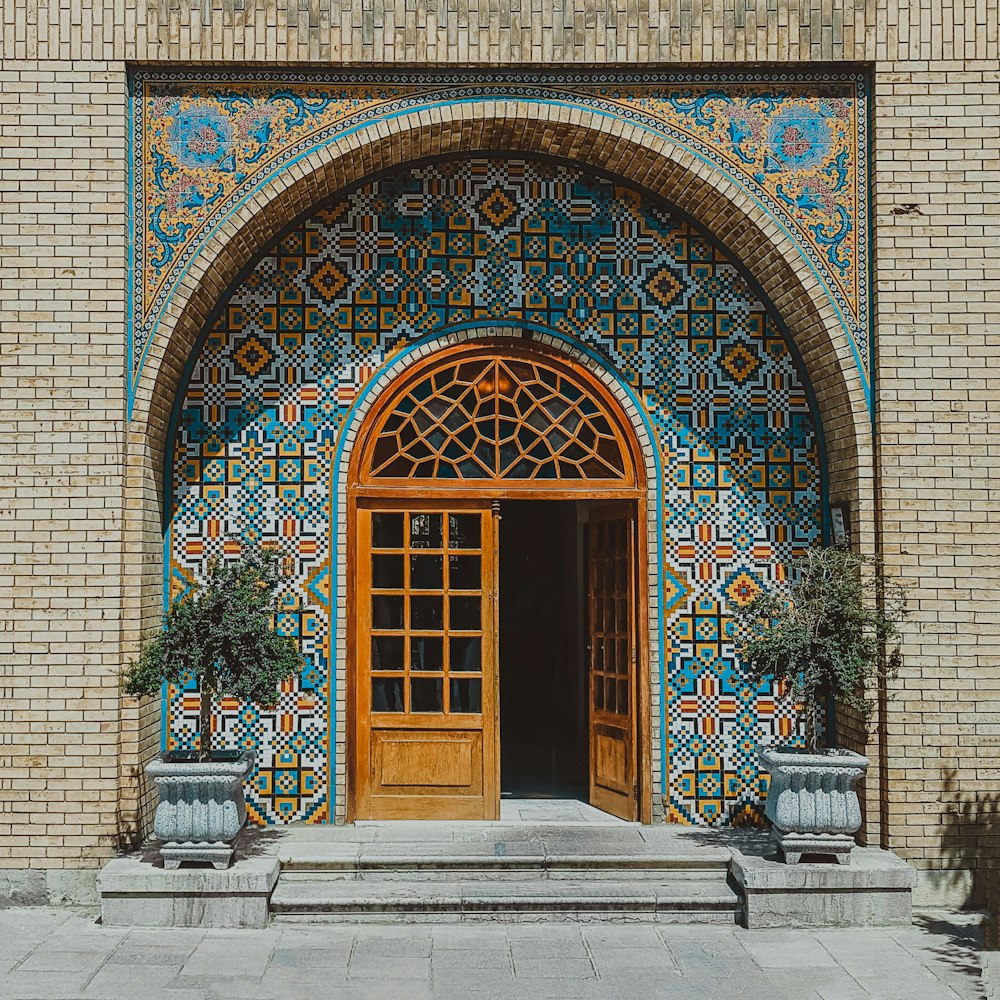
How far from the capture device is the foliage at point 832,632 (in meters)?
5.39

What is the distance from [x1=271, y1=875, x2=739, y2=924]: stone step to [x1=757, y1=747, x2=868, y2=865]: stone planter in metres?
0.44

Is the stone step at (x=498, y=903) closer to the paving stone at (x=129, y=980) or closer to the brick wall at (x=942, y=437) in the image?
the paving stone at (x=129, y=980)

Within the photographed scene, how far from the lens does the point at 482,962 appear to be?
490cm

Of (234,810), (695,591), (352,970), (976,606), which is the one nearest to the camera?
(352,970)

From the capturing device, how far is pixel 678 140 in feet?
19.4

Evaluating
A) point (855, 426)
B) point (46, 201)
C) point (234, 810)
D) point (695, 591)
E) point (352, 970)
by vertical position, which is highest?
point (46, 201)

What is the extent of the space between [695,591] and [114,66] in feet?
13.3

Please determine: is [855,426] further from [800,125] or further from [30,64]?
[30,64]

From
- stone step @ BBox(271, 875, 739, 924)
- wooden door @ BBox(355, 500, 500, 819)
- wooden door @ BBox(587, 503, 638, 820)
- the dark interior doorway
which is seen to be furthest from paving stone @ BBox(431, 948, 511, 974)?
the dark interior doorway

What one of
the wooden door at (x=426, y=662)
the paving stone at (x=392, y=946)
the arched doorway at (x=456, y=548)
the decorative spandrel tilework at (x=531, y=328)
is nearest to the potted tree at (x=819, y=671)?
the decorative spandrel tilework at (x=531, y=328)

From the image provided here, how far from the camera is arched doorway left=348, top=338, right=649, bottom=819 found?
6.30m

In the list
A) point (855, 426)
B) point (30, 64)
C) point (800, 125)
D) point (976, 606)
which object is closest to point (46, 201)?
point (30, 64)

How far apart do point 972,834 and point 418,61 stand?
4739 mm

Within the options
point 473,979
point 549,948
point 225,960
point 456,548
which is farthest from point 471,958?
point 456,548
